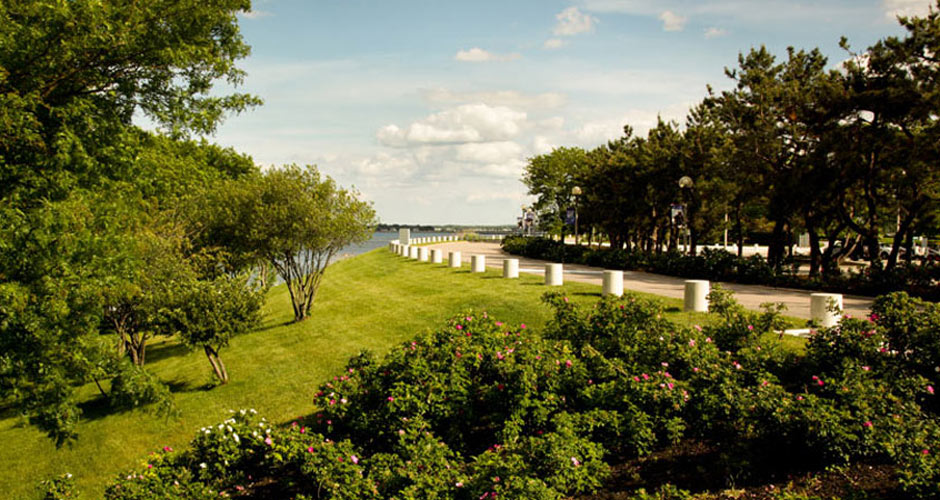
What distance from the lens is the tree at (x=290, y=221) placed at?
18.1 metres

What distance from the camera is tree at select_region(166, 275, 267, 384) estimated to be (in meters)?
13.7

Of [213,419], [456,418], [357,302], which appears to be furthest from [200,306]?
[456,418]

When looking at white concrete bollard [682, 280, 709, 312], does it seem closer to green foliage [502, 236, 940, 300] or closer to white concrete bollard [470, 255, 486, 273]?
green foliage [502, 236, 940, 300]

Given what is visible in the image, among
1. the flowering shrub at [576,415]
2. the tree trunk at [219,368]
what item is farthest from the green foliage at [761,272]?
the tree trunk at [219,368]

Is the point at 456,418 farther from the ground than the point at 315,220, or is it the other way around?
the point at 315,220

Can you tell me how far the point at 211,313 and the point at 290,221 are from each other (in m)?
4.85

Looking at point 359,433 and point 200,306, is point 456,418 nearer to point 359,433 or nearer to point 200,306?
point 359,433

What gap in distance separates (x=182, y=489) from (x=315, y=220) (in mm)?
12735

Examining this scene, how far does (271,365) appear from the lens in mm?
15492

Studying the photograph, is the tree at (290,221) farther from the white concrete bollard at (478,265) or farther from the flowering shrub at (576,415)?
the flowering shrub at (576,415)

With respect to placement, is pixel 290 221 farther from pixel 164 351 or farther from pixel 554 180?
pixel 554 180

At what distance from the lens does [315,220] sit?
18.3 metres

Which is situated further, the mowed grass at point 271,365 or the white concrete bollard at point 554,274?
the white concrete bollard at point 554,274

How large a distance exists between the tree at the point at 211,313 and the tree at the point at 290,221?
3639mm
